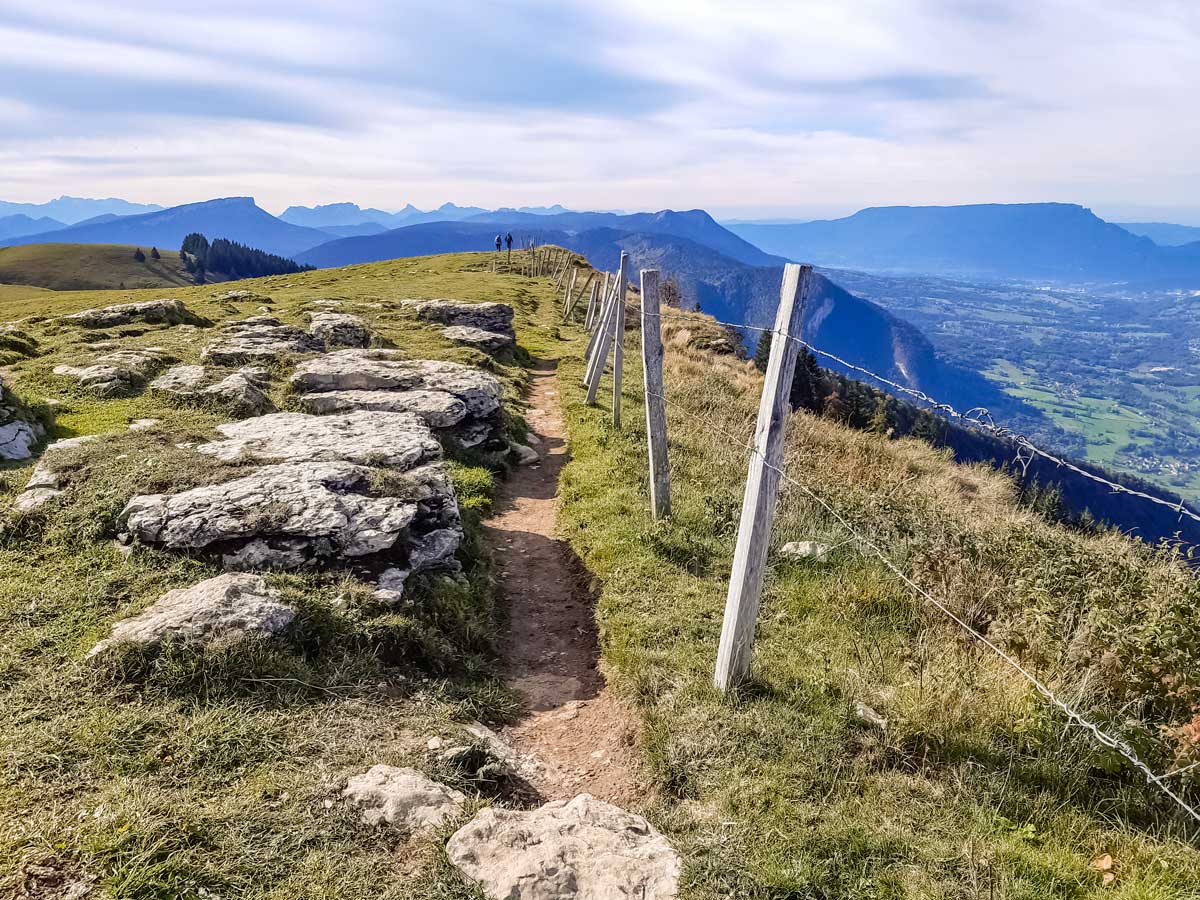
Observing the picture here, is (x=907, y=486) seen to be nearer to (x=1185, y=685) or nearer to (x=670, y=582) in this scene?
(x=670, y=582)

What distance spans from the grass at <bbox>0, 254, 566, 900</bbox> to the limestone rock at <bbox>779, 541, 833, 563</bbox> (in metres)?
4.07

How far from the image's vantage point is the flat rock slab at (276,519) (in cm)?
712

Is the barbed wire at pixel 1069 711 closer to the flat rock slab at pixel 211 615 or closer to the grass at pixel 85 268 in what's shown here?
the flat rock slab at pixel 211 615

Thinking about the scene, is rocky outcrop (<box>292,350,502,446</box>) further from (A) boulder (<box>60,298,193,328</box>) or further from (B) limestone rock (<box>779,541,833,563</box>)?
(A) boulder (<box>60,298,193,328</box>)

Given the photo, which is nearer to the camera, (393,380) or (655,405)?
(655,405)

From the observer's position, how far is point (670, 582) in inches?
329

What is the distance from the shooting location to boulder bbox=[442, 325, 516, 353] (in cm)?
2325

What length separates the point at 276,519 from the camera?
731 centimetres

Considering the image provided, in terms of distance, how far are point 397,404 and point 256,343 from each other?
7762 millimetres

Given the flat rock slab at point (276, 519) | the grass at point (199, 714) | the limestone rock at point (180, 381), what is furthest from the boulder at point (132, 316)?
Answer: the flat rock slab at point (276, 519)

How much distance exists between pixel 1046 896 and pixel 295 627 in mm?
6266

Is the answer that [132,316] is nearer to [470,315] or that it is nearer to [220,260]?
[470,315]

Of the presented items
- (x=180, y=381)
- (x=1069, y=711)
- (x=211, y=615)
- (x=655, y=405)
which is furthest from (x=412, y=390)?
(x=1069, y=711)

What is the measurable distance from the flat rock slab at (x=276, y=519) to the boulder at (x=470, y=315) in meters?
18.3
